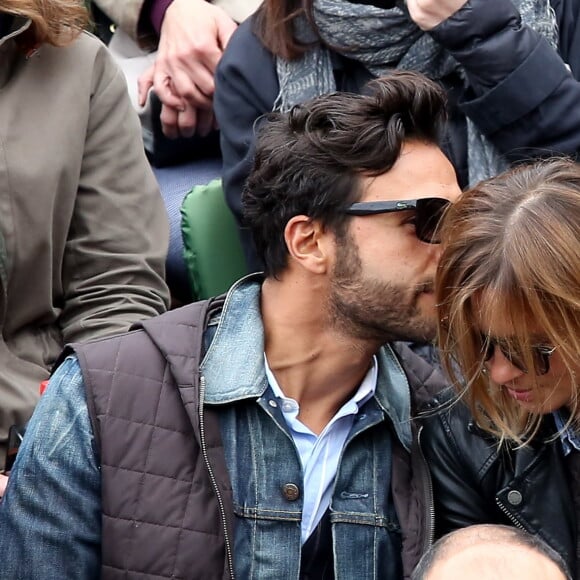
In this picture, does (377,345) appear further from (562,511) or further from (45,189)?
(45,189)

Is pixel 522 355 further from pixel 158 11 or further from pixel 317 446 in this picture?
pixel 158 11

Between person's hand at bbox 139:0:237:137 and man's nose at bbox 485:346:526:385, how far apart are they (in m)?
1.27

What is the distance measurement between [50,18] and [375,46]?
0.70 m

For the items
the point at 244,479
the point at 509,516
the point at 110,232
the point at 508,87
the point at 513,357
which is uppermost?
the point at 508,87

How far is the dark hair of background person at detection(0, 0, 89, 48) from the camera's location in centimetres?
268

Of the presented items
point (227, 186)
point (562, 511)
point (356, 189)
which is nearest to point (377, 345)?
point (356, 189)

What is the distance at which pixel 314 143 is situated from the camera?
2.48m

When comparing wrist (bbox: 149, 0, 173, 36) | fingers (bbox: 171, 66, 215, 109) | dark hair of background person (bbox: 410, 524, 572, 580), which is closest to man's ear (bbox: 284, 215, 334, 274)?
dark hair of background person (bbox: 410, 524, 572, 580)

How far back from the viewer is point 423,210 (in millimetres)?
2395

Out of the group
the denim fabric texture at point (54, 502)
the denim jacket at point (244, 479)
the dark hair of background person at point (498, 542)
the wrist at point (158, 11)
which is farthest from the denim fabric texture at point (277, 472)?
the wrist at point (158, 11)

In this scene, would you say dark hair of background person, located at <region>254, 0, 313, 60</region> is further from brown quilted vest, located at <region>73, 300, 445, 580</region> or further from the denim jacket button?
the denim jacket button

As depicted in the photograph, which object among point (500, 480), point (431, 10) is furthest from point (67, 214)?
point (500, 480)

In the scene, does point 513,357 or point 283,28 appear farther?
point 283,28

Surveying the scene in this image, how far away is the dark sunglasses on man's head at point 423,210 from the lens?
239 centimetres
